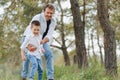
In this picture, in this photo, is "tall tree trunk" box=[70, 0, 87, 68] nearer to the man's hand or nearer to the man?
the man

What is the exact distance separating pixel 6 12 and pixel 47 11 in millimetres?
7241

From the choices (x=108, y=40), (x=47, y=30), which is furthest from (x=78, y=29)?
(x=47, y=30)

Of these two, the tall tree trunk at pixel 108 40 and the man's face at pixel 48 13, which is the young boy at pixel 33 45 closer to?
the man's face at pixel 48 13

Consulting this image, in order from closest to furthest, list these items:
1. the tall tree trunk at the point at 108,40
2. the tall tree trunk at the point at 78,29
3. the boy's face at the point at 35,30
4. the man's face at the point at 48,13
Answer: the boy's face at the point at 35,30
the man's face at the point at 48,13
the tall tree trunk at the point at 108,40
the tall tree trunk at the point at 78,29

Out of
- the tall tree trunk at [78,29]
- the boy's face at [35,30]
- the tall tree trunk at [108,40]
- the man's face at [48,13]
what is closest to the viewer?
the boy's face at [35,30]

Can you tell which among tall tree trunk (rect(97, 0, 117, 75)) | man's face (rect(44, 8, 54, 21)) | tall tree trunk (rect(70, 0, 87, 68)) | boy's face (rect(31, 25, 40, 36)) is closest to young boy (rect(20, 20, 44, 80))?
boy's face (rect(31, 25, 40, 36))

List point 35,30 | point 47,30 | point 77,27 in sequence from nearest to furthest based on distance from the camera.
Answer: point 35,30 → point 47,30 → point 77,27

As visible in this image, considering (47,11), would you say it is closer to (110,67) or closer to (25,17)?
(110,67)

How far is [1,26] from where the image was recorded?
15469mm

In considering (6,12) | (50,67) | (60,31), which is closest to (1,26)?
(6,12)

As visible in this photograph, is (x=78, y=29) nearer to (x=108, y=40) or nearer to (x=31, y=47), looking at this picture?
(x=108, y=40)

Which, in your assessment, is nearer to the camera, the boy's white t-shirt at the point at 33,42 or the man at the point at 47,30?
the boy's white t-shirt at the point at 33,42

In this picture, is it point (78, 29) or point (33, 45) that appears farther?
point (78, 29)

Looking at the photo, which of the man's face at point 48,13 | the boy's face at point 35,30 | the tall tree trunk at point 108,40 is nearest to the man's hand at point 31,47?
the boy's face at point 35,30
